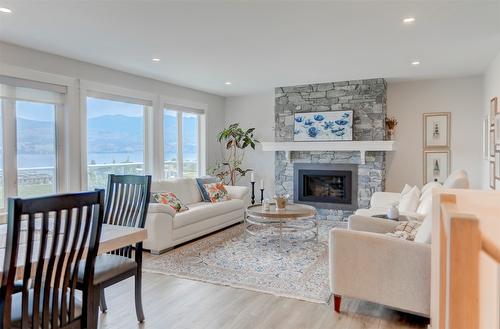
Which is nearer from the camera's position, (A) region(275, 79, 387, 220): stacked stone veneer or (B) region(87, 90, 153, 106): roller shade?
(B) region(87, 90, 153, 106): roller shade

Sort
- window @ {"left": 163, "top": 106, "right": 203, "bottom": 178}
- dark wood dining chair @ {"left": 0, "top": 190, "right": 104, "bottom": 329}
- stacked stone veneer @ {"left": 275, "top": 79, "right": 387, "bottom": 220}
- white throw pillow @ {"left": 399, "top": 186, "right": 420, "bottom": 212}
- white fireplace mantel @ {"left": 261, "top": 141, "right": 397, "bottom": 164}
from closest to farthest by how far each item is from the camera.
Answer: dark wood dining chair @ {"left": 0, "top": 190, "right": 104, "bottom": 329}
white throw pillow @ {"left": 399, "top": 186, "right": 420, "bottom": 212}
white fireplace mantel @ {"left": 261, "top": 141, "right": 397, "bottom": 164}
stacked stone veneer @ {"left": 275, "top": 79, "right": 387, "bottom": 220}
window @ {"left": 163, "top": 106, "right": 203, "bottom": 178}

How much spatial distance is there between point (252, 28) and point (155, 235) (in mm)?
2608

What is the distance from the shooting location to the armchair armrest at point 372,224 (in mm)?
3242

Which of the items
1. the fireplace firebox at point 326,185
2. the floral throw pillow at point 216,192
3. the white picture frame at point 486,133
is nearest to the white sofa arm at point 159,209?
the floral throw pillow at point 216,192

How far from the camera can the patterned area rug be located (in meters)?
3.25

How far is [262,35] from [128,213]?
85.7 inches

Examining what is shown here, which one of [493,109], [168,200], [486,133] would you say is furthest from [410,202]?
[168,200]

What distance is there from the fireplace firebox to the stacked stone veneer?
95mm

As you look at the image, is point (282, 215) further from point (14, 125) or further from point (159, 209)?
point (14, 125)

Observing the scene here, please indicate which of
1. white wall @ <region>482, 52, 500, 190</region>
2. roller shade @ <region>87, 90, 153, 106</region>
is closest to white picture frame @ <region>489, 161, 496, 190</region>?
white wall @ <region>482, 52, 500, 190</region>

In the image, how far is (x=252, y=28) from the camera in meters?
3.33

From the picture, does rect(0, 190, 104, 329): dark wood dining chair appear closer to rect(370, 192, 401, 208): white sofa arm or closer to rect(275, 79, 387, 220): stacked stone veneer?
rect(370, 192, 401, 208): white sofa arm

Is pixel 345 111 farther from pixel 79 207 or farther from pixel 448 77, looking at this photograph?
pixel 79 207

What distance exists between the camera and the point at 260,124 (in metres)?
7.38
